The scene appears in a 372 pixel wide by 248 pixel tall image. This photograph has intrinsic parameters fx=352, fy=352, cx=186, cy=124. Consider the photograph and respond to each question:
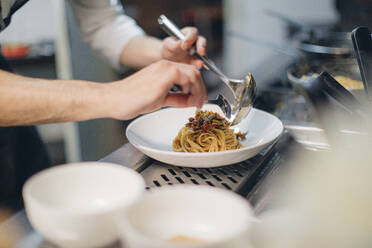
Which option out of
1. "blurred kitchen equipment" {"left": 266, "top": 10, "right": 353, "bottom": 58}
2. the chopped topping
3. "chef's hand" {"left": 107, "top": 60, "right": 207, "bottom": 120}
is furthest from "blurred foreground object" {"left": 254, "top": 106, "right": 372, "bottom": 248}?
"blurred kitchen equipment" {"left": 266, "top": 10, "right": 353, "bottom": 58}

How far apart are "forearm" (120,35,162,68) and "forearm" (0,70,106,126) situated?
0.68m

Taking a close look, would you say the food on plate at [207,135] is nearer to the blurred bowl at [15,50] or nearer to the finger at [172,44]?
the finger at [172,44]

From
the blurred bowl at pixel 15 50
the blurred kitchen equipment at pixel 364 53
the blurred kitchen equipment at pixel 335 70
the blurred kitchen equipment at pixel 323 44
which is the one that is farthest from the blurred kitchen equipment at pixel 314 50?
the blurred bowl at pixel 15 50

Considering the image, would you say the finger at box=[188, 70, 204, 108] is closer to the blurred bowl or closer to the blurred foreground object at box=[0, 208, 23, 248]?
the blurred foreground object at box=[0, 208, 23, 248]

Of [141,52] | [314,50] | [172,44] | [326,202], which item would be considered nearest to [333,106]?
[326,202]

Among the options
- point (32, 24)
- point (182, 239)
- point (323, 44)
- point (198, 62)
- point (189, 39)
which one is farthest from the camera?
point (32, 24)

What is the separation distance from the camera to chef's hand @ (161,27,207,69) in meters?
1.21

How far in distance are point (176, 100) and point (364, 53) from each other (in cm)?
46

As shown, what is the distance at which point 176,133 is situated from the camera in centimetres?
109

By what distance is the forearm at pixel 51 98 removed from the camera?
2.58 feet

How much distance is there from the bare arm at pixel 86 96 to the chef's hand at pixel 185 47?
39cm

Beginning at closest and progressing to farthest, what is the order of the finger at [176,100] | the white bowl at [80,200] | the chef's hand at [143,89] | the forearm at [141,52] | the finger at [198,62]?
the white bowl at [80,200], the chef's hand at [143,89], the finger at [176,100], the finger at [198,62], the forearm at [141,52]

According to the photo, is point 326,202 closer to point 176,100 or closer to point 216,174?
point 216,174

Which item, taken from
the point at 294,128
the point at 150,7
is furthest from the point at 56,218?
the point at 150,7
